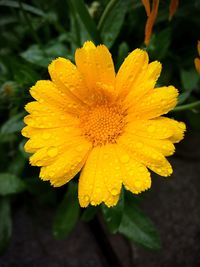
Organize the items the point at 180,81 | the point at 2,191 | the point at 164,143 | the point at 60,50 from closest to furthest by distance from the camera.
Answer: the point at 164,143 < the point at 2,191 < the point at 60,50 < the point at 180,81

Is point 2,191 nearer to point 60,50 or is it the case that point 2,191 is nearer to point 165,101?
point 60,50

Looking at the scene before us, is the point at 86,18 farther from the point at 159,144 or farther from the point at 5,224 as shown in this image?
the point at 5,224

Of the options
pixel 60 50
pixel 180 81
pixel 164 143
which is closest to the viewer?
pixel 164 143

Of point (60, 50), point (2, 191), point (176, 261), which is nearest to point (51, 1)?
point (60, 50)

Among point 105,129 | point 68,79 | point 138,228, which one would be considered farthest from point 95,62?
point 138,228

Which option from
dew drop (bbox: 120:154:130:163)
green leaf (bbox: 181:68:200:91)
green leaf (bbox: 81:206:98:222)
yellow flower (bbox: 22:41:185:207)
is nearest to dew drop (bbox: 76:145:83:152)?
yellow flower (bbox: 22:41:185:207)

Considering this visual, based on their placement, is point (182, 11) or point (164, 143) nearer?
point (164, 143)

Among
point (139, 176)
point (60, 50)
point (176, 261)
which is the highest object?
point (60, 50)
